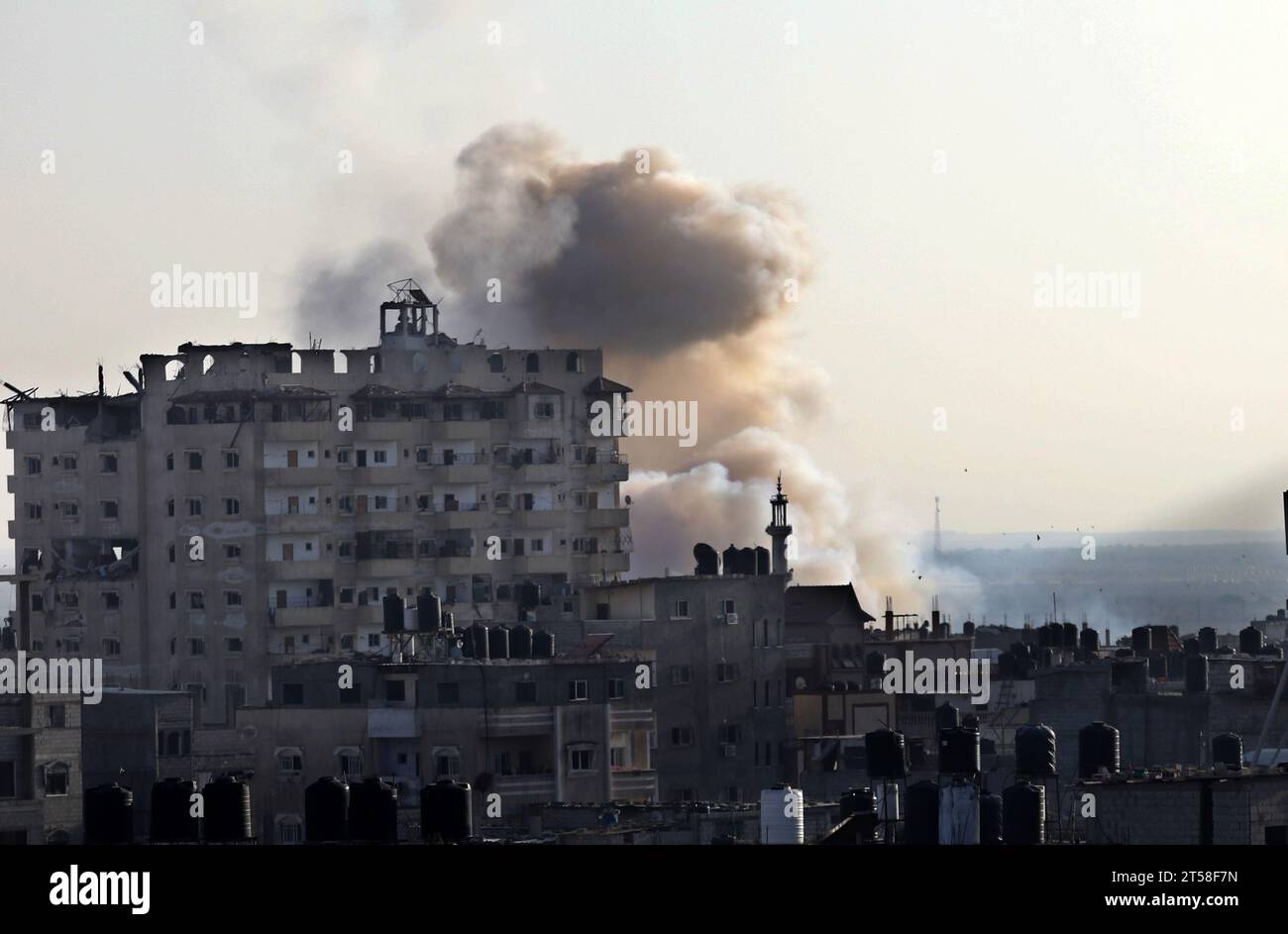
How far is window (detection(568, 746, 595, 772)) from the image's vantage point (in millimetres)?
62219

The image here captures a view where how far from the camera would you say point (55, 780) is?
54.2 m

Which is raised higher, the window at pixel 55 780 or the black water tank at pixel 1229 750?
the black water tank at pixel 1229 750

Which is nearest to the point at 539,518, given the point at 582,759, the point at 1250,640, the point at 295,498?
the point at 295,498

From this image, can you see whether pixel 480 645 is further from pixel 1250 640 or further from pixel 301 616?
pixel 301 616

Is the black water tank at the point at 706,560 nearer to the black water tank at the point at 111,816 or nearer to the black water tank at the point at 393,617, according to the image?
the black water tank at the point at 393,617

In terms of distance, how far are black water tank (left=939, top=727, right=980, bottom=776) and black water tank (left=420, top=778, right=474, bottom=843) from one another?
20.3ft

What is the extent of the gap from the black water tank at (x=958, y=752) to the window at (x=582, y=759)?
27961 mm

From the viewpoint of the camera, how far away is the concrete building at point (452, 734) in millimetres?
60656

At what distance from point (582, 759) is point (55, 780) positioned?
13.1 m

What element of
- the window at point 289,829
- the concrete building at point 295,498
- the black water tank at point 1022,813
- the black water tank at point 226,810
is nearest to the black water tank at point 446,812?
the black water tank at point 226,810

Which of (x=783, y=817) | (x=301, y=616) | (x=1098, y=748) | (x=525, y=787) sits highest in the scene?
(x=301, y=616)

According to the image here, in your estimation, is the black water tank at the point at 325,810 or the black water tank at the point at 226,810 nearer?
the black water tank at the point at 226,810
